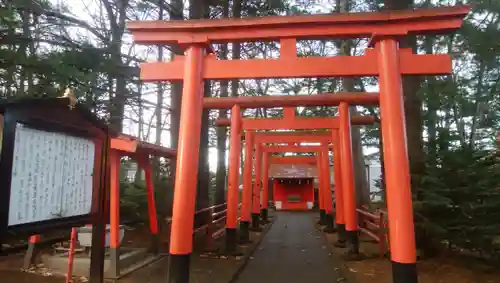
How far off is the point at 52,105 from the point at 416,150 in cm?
691

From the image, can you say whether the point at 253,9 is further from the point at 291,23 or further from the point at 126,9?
the point at 291,23

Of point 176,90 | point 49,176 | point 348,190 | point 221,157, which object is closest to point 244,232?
point 221,157

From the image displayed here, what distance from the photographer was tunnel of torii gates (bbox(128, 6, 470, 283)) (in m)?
4.73

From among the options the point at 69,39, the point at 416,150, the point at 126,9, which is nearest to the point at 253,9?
the point at 126,9

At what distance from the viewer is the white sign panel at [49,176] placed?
2.95 metres

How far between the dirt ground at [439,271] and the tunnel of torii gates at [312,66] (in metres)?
2.17

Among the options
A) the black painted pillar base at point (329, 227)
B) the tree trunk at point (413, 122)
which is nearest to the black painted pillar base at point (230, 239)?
the tree trunk at point (413, 122)

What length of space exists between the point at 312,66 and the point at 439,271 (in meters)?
4.45

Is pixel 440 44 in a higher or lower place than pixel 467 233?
higher

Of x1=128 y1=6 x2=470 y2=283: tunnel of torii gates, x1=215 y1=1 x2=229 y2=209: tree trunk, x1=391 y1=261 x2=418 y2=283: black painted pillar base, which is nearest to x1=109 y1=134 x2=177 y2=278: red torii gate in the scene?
x1=128 y1=6 x2=470 y2=283: tunnel of torii gates

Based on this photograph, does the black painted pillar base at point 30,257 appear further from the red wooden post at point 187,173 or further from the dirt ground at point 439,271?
the dirt ground at point 439,271

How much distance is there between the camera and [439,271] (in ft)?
21.8

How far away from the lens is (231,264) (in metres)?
7.76

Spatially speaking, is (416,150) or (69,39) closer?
(416,150)
